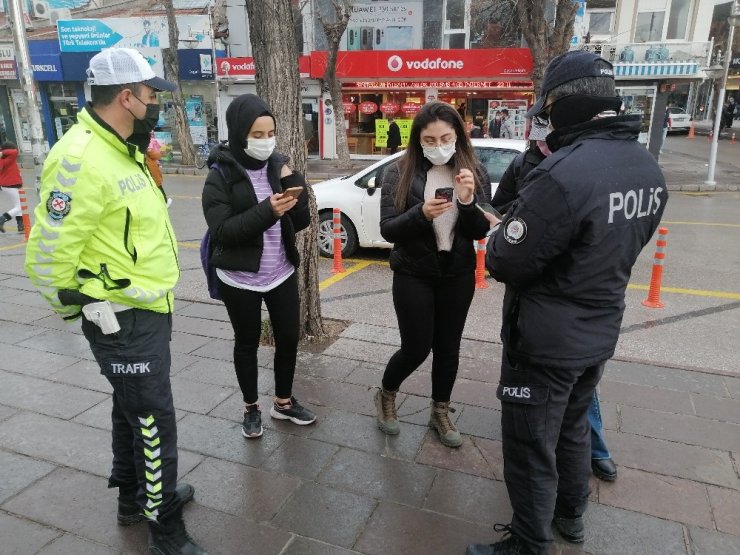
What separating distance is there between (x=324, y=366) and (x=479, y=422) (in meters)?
1.32

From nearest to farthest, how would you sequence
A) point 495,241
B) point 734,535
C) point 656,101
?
point 495,241, point 734,535, point 656,101

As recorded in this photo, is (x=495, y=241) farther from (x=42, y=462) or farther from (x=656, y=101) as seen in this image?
(x=656, y=101)

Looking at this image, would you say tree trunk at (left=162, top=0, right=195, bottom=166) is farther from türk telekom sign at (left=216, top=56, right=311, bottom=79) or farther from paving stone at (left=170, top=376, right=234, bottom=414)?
paving stone at (left=170, top=376, right=234, bottom=414)

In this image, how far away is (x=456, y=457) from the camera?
10.6ft

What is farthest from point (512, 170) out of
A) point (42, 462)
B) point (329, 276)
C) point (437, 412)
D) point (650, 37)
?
point (650, 37)

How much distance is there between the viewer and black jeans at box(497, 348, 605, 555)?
2.25 metres

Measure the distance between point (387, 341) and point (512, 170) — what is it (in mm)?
2320

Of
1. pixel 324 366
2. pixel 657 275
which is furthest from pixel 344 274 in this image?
pixel 657 275

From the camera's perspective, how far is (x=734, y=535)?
2.61 m

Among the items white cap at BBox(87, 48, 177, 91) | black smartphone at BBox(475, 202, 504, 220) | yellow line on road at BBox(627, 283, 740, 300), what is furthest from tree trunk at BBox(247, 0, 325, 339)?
yellow line on road at BBox(627, 283, 740, 300)

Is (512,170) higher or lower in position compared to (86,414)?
higher

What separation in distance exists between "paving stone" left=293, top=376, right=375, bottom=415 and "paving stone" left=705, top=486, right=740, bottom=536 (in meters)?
1.89

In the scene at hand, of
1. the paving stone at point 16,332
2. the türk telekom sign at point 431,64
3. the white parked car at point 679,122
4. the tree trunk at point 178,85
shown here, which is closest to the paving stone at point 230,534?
the paving stone at point 16,332

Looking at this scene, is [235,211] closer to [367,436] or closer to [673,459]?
[367,436]
